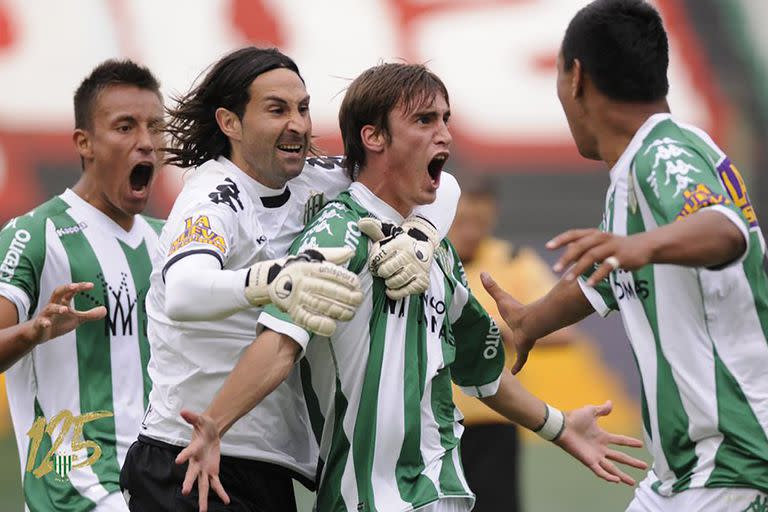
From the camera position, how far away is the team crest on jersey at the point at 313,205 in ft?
15.0

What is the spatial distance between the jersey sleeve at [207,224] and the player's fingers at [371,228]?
404mm

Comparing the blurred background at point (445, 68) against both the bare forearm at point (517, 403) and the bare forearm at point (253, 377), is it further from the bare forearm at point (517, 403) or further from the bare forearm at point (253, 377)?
the bare forearm at point (253, 377)

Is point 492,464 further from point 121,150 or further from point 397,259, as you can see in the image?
point 397,259

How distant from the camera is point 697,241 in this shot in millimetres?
3355

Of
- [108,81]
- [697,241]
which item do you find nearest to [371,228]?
[697,241]

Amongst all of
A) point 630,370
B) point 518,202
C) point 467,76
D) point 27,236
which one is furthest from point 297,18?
point 27,236

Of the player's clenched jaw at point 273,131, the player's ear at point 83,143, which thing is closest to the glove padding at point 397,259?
the player's clenched jaw at point 273,131

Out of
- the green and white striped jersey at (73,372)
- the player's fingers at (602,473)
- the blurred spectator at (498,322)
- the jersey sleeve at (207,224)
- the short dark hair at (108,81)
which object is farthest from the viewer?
the blurred spectator at (498,322)

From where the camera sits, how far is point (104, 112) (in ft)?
19.1

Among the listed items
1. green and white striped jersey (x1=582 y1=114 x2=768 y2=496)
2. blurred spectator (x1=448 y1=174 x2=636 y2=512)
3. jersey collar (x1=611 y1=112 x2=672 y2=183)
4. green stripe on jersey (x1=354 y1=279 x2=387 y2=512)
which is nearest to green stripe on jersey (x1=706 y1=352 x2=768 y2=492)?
green and white striped jersey (x1=582 y1=114 x2=768 y2=496)

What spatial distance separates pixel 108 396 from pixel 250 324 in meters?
1.33

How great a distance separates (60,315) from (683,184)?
2344 millimetres

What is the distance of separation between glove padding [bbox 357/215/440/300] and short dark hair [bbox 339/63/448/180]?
423mm

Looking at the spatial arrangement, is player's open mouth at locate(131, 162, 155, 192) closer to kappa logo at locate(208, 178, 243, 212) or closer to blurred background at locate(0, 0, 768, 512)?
kappa logo at locate(208, 178, 243, 212)
